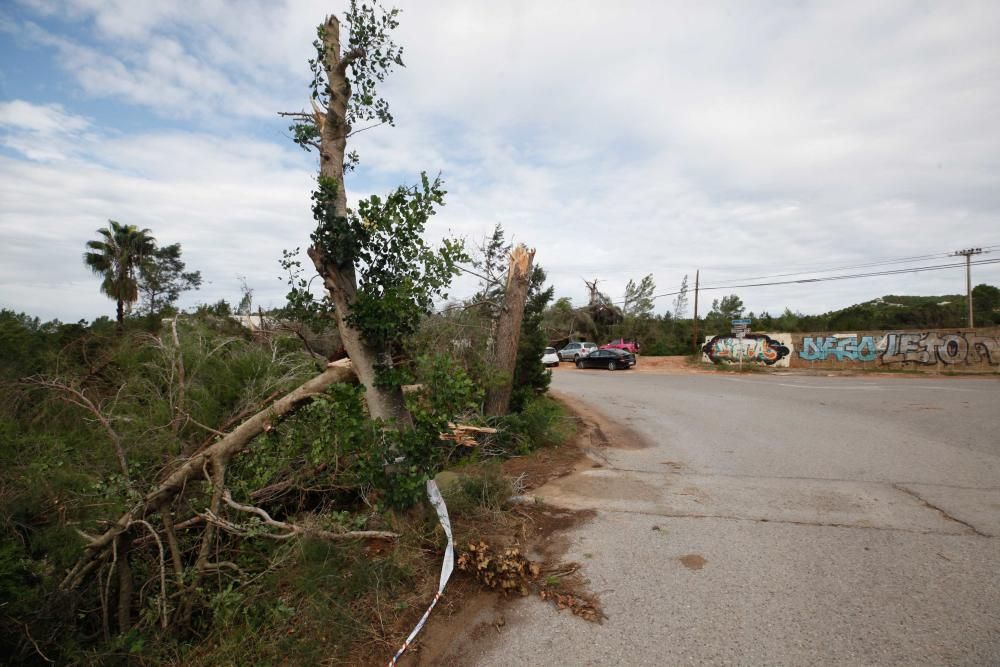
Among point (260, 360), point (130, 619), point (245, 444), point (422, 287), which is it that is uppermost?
point (422, 287)

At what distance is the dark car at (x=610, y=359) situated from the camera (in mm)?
28078

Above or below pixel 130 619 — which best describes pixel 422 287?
above

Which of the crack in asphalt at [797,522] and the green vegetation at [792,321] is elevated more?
the green vegetation at [792,321]

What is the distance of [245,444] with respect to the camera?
4.19 m

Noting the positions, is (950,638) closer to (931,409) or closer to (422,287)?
(422,287)

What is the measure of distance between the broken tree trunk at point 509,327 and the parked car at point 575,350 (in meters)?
21.2

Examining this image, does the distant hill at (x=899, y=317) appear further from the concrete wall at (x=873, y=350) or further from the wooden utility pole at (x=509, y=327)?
the wooden utility pole at (x=509, y=327)

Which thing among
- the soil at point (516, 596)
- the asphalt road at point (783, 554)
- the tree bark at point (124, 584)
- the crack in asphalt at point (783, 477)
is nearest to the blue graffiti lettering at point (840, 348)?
the asphalt road at point (783, 554)

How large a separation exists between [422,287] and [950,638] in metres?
3.93

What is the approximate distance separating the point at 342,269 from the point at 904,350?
27.7 meters

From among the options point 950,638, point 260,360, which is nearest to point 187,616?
point 260,360

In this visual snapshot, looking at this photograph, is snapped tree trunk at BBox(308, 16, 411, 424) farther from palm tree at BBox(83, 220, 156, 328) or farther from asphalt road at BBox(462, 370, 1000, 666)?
palm tree at BBox(83, 220, 156, 328)

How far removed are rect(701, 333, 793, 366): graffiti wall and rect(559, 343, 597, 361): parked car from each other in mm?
6971

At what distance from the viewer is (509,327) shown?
9.23 meters
